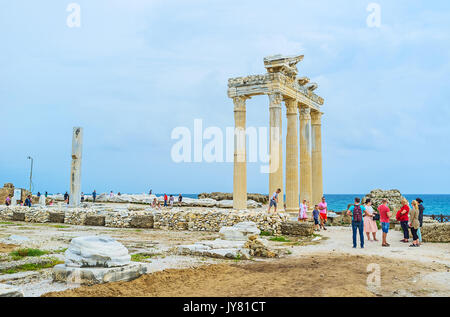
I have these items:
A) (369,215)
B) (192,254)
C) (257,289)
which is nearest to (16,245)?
(192,254)

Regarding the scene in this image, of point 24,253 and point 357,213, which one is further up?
point 357,213

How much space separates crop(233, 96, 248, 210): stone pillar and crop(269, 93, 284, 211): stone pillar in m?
1.83

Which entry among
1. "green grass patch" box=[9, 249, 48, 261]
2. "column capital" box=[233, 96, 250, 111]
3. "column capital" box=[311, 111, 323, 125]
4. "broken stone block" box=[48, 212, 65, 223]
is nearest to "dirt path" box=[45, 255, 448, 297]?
"green grass patch" box=[9, 249, 48, 261]

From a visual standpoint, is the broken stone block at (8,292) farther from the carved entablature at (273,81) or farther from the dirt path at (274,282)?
the carved entablature at (273,81)

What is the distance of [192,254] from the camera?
35.7 feet

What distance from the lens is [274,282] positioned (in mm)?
7266

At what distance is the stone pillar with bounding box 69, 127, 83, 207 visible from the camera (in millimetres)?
26562

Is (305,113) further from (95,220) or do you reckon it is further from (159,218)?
(95,220)

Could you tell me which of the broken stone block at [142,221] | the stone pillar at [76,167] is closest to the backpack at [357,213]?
the broken stone block at [142,221]

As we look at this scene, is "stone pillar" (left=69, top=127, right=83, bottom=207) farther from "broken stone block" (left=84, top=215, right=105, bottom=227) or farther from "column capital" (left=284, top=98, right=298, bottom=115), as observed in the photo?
"column capital" (left=284, top=98, right=298, bottom=115)

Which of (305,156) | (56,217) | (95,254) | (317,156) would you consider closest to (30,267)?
(95,254)

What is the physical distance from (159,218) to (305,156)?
511 inches

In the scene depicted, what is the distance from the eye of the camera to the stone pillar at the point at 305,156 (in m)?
27.9
